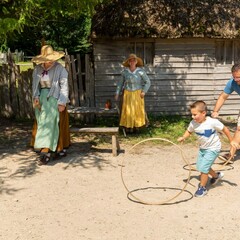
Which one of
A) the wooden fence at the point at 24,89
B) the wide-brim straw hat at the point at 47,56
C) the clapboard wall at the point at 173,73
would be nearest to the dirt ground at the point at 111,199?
the wide-brim straw hat at the point at 47,56

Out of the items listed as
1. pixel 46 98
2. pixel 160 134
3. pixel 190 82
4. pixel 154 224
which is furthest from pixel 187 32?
pixel 154 224

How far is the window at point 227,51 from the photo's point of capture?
1112 centimetres

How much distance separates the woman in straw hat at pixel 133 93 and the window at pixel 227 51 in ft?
10.5

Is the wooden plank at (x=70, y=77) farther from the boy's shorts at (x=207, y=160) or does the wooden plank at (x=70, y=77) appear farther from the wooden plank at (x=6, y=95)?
the boy's shorts at (x=207, y=160)

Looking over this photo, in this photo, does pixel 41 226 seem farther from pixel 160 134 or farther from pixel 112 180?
pixel 160 134

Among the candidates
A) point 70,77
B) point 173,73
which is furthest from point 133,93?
point 173,73

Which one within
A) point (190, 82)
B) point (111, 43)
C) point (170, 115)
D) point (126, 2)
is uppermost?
point (126, 2)

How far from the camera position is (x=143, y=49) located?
10.9m

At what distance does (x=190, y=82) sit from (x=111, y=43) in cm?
235

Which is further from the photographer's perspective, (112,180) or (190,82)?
(190,82)

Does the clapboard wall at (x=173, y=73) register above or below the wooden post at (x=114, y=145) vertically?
above

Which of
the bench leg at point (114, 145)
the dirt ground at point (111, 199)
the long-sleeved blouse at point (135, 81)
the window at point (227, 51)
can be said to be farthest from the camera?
the window at point (227, 51)

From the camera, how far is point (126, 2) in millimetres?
10602

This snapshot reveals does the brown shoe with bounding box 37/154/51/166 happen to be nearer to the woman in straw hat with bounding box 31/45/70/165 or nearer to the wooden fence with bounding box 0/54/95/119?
the woman in straw hat with bounding box 31/45/70/165
